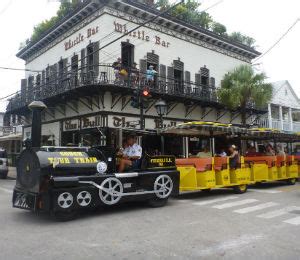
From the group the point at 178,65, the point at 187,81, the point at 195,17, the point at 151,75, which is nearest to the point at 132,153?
the point at 151,75

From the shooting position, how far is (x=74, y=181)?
806 cm

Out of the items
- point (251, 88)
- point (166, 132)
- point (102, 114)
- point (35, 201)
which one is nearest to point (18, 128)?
point (102, 114)

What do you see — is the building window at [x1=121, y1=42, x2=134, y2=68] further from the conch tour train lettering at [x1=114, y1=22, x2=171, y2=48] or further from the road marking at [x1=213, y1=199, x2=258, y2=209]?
the road marking at [x1=213, y1=199, x2=258, y2=209]

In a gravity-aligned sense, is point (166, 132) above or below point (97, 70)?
below

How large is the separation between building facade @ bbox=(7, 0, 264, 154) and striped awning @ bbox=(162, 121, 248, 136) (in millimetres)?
5749

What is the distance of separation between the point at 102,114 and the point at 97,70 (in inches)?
92.9

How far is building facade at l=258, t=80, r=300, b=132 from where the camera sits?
30791 millimetres

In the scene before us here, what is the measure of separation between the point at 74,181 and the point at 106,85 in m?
10.4

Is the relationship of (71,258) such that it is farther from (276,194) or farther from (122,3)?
(122,3)

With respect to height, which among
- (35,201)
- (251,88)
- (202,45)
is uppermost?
(202,45)

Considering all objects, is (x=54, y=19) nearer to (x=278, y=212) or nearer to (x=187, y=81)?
(x=187, y=81)

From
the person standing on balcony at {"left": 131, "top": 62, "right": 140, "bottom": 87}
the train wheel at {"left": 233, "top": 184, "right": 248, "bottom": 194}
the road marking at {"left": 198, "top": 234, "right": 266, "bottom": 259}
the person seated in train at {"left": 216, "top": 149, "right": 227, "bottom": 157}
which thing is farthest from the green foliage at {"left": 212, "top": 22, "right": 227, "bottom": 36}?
the road marking at {"left": 198, "top": 234, "right": 266, "bottom": 259}

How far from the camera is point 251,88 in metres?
21.1

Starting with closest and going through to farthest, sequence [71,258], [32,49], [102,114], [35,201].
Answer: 1. [71,258]
2. [35,201]
3. [102,114]
4. [32,49]
